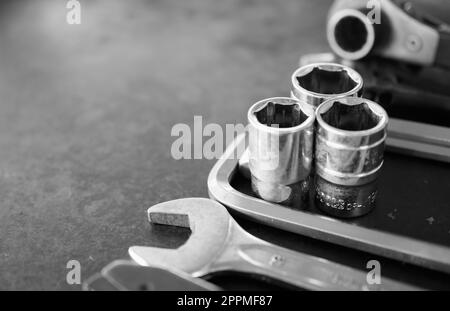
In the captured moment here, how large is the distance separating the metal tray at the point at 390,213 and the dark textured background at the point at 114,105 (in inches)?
1.2

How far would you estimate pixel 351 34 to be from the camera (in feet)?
3.25

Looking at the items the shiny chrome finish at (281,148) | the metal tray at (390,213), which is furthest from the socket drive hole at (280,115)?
the metal tray at (390,213)

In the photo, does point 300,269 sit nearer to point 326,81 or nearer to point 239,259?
point 239,259

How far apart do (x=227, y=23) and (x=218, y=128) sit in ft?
1.47

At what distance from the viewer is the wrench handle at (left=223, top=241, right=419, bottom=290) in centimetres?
65

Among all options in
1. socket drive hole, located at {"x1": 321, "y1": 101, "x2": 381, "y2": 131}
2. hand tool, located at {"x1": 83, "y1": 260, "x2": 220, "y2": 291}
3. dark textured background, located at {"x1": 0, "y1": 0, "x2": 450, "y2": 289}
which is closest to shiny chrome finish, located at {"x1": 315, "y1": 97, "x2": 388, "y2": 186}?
socket drive hole, located at {"x1": 321, "y1": 101, "x2": 381, "y2": 131}

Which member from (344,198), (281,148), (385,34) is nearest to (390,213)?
(344,198)

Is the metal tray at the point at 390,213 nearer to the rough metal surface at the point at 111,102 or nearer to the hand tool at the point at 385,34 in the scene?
the rough metal surface at the point at 111,102

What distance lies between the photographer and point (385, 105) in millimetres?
1008

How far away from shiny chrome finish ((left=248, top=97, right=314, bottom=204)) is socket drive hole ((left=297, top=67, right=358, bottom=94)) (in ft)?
0.28

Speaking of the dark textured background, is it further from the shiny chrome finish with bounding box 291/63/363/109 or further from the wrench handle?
the shiny chrome finish with bounding box 291/63/363/109

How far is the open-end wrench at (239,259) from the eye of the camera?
0.66m

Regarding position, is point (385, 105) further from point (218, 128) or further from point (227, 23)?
point (227, 23)

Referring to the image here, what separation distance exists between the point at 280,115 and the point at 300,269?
0.22 meters
